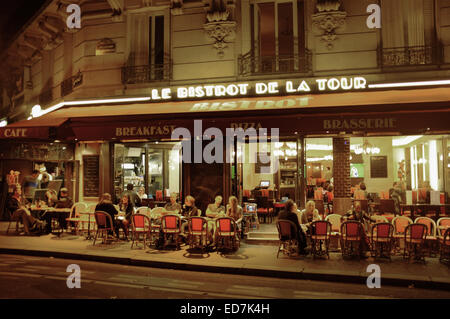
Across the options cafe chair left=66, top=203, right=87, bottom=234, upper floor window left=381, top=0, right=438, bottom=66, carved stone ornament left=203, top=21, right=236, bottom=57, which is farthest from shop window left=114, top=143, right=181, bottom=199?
upper floor window left=381, top=0, right=438, bottom=66

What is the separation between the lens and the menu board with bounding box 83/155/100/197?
12781mm

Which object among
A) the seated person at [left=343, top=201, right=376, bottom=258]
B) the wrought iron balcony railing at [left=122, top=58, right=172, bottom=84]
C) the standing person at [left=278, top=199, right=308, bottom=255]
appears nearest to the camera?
the seated person at [left=343, top=201, right=376, bottom=258]

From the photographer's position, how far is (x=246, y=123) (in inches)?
358

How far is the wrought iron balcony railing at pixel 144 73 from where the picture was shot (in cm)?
1194

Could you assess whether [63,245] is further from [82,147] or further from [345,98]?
[345,98]

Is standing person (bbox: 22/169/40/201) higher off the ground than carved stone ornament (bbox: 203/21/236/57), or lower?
lower

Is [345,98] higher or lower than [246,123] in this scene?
higher

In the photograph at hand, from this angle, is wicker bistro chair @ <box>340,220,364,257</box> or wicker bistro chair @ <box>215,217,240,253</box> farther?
wicker bistro chair @ <box>215,217,240,253</box>

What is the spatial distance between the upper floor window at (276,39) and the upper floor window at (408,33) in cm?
231

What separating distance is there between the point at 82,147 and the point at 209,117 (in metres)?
5.94

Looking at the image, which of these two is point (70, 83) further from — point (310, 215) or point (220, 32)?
point (310, 215)

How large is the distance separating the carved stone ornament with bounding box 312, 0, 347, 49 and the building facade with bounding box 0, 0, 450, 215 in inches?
1.1

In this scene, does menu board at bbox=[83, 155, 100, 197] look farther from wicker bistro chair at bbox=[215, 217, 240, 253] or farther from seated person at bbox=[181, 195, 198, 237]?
wicker bistro chair at bbox=[215, 217, 240, 253]
